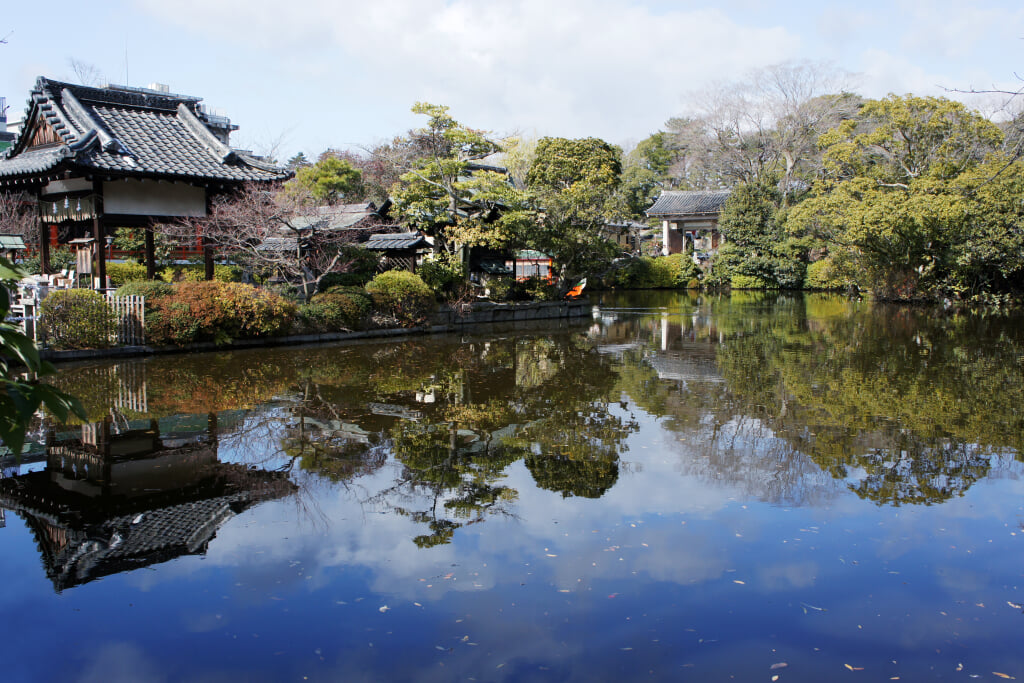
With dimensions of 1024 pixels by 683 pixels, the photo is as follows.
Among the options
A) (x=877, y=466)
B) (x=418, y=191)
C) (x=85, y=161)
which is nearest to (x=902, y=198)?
(x=418, y=191)

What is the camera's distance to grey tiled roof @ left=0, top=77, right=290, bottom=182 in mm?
14461

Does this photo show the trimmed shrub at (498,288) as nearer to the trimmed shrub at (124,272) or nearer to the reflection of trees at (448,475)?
the trimmed shrub at (124,272)

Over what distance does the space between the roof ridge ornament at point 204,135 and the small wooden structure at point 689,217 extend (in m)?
30.4

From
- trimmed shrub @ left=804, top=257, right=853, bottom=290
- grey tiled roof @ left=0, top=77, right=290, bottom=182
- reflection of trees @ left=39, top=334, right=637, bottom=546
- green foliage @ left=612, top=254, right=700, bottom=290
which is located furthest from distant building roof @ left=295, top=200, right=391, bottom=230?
trimmed shrub @ left=804, top=257, right=853, bottom=290

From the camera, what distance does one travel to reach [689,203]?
142 feet

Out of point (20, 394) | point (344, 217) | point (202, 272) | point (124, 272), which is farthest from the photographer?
point (344, 217)

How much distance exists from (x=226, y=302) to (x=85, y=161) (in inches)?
142

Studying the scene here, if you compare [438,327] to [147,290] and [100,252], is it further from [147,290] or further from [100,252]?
[100,252]

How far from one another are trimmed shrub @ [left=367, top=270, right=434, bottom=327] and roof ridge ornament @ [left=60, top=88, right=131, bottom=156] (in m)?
6.16

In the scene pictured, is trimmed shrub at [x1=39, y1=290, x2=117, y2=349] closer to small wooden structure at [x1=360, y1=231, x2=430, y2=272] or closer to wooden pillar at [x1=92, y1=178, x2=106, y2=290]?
wooden pillar at [x1=92, y1=178, x2=106, y2=290]

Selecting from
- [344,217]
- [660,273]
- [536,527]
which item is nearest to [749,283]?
[660,273]

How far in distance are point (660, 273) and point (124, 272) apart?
28253 millimetres

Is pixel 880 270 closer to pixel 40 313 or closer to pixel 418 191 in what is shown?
pixel 418 191

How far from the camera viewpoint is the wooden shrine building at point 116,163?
1481cm
